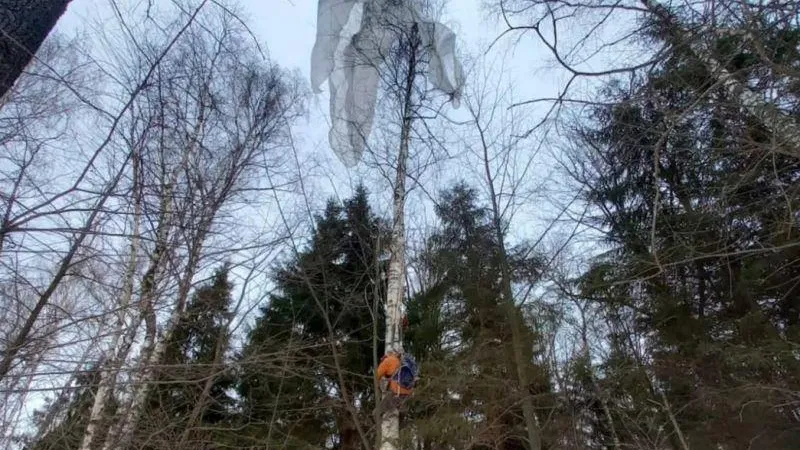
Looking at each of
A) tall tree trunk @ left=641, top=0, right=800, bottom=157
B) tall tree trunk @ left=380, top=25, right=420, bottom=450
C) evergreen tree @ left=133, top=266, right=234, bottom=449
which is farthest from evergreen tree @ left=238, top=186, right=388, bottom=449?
tall tree trunk @ left=641, top=0, right=800, bottom=157

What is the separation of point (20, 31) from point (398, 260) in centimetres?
424

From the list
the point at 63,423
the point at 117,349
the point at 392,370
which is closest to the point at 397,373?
the point at 392,370

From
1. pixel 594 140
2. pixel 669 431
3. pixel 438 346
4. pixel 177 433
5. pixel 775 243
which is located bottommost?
pixel 177 433

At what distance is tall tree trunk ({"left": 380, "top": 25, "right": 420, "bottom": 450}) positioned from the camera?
478 centimetres

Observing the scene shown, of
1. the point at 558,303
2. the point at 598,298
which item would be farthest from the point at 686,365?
the point at 558,303

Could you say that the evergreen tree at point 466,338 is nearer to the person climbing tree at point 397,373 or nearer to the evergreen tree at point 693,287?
the evergreen tree at point 693,287

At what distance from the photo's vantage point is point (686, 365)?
7914mm

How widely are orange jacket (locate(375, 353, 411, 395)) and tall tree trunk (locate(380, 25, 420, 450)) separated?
0.19 metres

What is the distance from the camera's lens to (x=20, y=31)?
1.78 m

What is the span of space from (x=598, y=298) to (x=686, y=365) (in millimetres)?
1830

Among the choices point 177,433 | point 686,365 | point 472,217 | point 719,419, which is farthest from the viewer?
point 472,217

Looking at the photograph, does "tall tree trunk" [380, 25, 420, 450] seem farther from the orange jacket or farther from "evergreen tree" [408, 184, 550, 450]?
"evergreen tree" [408, 184, 550, 450]

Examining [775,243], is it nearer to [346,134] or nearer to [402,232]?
[402,232]

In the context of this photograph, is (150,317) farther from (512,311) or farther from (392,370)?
(512,311)
